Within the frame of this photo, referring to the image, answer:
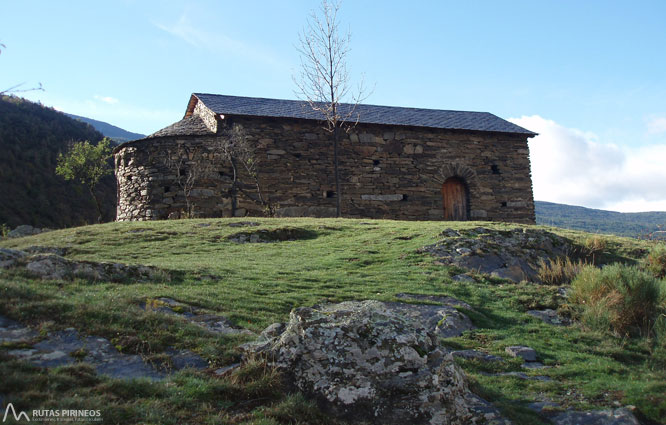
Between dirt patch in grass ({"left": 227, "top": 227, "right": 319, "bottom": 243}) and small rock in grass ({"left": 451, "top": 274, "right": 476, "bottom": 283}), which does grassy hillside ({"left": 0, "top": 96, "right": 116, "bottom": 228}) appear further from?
small rock in grass ({"left": 451, "top": 274, "right": 476, "bottom": 283})

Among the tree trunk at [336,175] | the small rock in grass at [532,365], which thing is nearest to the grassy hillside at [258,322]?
the small rock in grass at [532,365]

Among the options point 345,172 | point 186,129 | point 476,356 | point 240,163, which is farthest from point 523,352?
point 186,129

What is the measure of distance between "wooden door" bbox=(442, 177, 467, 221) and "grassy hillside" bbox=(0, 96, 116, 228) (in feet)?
56.3

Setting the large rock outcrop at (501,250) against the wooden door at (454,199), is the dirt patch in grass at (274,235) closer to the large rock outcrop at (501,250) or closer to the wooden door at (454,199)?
the large rock outcrop at (501,250)

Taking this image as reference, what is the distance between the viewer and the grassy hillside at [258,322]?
12.6ft

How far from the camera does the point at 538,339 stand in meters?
6.60

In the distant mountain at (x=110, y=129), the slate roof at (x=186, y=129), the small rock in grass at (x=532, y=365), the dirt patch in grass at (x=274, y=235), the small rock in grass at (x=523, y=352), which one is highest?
the distant mountain at (x=110, y=129)

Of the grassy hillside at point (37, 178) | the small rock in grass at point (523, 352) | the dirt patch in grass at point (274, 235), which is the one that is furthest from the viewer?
Result: the grassy hillside at point (37, 178)

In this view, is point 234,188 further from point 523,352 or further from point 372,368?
point 372,368

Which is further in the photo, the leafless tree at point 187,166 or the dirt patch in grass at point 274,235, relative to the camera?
the leafless tree at point 187,166

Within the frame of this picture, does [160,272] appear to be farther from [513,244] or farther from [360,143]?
[360,143]

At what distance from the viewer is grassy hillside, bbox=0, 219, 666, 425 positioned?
12.6ft

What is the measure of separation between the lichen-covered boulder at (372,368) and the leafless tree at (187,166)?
1327 cm

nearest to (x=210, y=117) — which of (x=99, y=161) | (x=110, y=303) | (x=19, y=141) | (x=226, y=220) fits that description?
(x=99, y=161)
